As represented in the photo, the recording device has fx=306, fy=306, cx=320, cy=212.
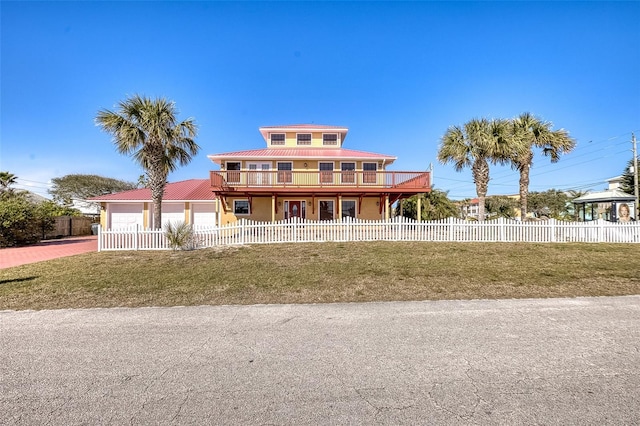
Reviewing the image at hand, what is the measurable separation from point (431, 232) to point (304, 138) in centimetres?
1541

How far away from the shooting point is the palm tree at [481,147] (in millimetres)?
16484

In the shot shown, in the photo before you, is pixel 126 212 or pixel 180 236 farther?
pixel 126 212

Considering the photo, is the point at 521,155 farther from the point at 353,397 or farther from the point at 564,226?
the point at 353,397

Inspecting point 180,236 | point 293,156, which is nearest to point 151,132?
point 180,236

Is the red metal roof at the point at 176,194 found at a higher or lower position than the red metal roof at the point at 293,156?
lower

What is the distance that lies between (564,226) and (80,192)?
185 feet

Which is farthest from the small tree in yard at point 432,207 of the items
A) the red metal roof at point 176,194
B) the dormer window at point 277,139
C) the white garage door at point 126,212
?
the white garage door at point 126,212

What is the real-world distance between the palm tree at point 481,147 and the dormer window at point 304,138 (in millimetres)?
11940

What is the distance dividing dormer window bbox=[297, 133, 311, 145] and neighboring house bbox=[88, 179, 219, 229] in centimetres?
850

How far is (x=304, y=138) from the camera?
85.0ft

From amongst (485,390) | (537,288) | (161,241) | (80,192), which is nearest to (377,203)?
(161,241)

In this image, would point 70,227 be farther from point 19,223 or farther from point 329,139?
point 329,139

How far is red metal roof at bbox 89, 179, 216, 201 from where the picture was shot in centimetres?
2342

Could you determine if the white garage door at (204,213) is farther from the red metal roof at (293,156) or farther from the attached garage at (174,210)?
the red metal roof at (293,156)
